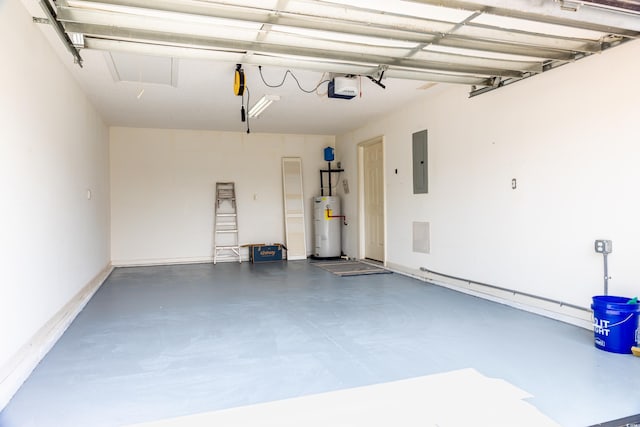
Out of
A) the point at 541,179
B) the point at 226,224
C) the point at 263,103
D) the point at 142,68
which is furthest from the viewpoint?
the point at 226,224

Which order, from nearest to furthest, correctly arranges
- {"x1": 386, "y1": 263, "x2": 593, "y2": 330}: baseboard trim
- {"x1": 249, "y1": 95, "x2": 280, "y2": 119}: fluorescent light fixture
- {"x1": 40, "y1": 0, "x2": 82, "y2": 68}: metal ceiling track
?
1. {"x1": 40, "y1": 0, "x2": 82, "y2": 68}: metal ceiling track
2. {"x1": 386, "y1": 263, "x2": 593, "y2": 330}: baseboard trim
3. {"x1": 249, "y1": 95, "x2": 280, "y2": 119}: fluorescent light fixture

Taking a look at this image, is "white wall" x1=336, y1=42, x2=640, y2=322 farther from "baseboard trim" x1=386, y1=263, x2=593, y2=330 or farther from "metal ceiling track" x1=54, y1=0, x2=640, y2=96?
"metal ceiling track" x1=54, y1=0, x2=640, y2=96

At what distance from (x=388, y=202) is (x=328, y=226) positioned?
2.00 meters

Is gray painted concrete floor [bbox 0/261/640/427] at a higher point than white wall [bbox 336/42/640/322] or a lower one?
lower

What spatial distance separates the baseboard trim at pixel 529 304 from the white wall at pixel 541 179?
0.11 meters

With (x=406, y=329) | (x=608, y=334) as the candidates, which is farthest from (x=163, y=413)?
(x=608, y=334)

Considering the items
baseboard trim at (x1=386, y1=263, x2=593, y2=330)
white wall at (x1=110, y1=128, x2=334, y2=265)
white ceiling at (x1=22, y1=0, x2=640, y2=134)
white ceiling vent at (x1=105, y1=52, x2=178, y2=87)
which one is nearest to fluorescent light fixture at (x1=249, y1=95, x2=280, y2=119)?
white ceiling at (x1=22, y1=0, x2=640, y2=134)

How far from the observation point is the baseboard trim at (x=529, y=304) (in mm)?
3740

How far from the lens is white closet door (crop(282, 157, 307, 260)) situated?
8911 millimetres

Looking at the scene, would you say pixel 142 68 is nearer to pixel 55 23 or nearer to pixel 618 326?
pixel 55 23

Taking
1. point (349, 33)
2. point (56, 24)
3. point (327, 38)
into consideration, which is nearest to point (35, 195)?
point (56, 24)

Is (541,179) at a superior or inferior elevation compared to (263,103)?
inferior

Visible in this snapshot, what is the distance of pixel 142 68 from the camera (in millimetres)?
4504

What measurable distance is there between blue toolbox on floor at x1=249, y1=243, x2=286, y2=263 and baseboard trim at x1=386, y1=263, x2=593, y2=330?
3684 millimetres
